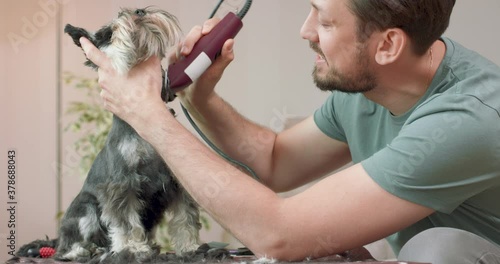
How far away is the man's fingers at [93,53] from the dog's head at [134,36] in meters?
0.01

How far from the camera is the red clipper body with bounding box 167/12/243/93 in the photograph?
4.76ft

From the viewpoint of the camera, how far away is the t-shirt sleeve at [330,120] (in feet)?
6.20

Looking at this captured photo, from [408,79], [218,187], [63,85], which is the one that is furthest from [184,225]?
[63,85]

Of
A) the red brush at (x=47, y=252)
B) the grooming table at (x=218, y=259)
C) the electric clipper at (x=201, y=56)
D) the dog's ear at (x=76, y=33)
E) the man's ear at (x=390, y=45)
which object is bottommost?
the grooming table at (x=218, y=259)

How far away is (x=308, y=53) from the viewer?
3.47 meters

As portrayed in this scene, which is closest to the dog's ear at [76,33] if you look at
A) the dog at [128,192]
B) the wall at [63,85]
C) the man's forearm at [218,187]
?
the dog at [128,192]

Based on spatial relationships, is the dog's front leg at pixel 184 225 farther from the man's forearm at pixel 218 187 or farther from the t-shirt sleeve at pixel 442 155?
the t-shirt sleeve at pixel 442 155

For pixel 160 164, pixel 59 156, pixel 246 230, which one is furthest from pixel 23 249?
pixel 59 156

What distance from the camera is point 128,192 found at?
1358 mm

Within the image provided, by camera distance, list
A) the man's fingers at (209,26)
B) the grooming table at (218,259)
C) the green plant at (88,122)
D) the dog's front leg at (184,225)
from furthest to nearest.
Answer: the green plant at (88,122) → the man's fingers at (209,26) → the dog's front leg at (184,225) → the grooming table at (218,259)

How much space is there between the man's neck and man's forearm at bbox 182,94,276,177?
379 mm

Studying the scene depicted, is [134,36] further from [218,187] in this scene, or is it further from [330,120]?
[330,120]

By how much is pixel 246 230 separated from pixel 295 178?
61 centimetres

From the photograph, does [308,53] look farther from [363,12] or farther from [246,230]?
[246,230]
